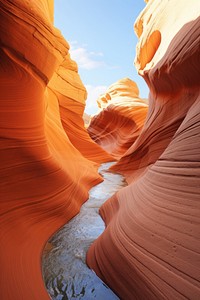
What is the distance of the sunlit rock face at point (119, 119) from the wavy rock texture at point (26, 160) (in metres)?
6.23

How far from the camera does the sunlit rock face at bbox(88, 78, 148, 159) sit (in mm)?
8922

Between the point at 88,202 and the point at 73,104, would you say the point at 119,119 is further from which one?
the point at 88,202

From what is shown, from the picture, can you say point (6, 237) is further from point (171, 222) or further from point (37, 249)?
point (171, 222)

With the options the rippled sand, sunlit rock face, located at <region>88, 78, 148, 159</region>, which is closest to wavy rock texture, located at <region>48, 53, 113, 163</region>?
sunlit rock face, located at <region>88, 78, 148, 159</region>

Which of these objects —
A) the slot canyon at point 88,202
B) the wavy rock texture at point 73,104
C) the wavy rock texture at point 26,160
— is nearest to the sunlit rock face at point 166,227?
the slot canyon at point 88,202

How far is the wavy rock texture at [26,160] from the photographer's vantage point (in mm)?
1515

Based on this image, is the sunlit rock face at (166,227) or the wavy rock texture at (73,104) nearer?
the sunlit rock face at (166,227)

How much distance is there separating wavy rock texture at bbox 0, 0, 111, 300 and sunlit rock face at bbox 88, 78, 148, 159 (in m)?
6.23

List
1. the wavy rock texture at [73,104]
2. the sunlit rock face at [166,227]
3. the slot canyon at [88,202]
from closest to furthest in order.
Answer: the sunlit rock face at [166,227], the slot canyon at [88,202], the wavy rock texture at [73,104]

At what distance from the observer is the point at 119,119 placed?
392 inches

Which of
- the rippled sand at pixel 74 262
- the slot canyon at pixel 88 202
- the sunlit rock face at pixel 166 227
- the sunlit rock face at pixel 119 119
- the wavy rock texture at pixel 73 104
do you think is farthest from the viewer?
the sunlit rock face at pixel 119 119

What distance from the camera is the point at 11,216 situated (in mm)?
1798

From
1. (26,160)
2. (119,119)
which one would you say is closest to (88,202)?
(26,160)

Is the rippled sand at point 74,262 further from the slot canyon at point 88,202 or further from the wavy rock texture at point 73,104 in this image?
the wavy rock texture at point 73,104
